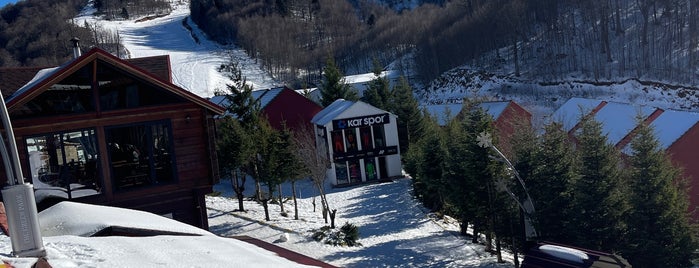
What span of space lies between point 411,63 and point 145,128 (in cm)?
7118

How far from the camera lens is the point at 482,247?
69.7 ft

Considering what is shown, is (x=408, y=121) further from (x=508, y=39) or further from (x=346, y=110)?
(x=508, y=39)

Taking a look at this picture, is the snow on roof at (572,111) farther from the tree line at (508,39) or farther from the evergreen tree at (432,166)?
the tree line at (508,39)

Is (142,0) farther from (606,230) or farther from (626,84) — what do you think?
(606,230)

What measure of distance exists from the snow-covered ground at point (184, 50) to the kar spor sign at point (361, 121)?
116 ft

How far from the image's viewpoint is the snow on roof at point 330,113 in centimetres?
3570

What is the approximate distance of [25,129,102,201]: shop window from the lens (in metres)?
15.0

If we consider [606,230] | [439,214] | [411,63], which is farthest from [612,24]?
[606,230]

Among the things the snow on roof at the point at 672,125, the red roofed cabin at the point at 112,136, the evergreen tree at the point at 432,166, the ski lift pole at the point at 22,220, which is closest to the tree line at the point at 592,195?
the evergreen tree at the point at 432,166

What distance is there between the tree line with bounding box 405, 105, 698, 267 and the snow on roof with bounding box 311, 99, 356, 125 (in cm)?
1710

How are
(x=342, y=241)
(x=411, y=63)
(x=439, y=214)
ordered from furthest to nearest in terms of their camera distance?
1. (x=411, y=63)
2. (x=439, y=214)
3. (x=342, y=241)

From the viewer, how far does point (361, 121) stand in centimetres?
3588

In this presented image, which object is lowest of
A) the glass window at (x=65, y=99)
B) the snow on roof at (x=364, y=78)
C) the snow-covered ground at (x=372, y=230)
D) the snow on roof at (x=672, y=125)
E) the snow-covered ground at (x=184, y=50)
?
the snow-covered ground at (x=372, y=230)

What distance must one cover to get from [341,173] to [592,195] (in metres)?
19.8
